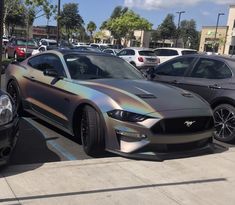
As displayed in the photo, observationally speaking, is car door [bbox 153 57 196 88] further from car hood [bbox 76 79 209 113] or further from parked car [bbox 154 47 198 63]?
parked car [bbox 154 47 198 63]

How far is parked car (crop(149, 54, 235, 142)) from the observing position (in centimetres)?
730

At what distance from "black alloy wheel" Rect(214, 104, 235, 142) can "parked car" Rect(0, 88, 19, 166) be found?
3.89 m

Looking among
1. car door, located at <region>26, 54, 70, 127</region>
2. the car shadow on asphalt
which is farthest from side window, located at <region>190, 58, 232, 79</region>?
the car shadow on asphalt

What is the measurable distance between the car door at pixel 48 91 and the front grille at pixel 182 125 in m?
1.55

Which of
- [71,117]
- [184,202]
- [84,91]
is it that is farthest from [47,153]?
[184,202]

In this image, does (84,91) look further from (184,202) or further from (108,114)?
(184,202)

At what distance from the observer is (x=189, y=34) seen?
10338 cm

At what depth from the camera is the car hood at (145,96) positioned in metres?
5.52

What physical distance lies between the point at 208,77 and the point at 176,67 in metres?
0.96

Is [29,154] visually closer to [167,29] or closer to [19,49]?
[19,49]

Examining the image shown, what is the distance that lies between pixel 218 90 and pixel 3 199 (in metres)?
4.65

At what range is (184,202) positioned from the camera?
4.29m

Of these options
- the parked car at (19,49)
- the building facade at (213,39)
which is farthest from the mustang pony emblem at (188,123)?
the building facade at (213,39)

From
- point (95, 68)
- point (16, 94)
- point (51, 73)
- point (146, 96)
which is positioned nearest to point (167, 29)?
point (16, 94)
